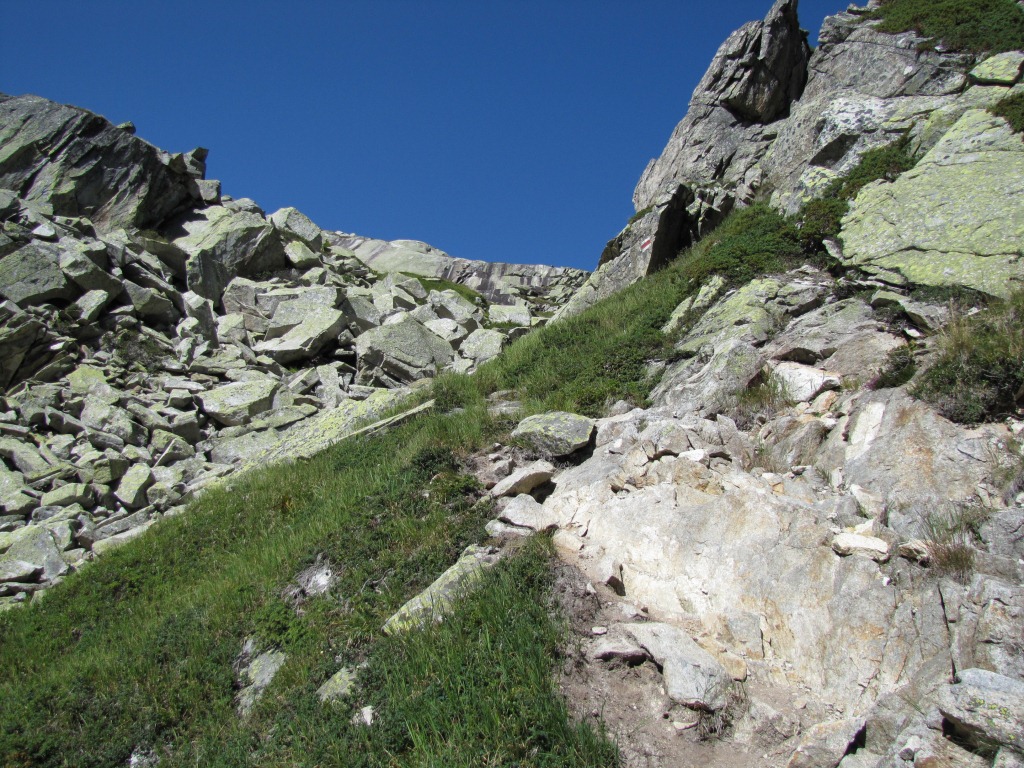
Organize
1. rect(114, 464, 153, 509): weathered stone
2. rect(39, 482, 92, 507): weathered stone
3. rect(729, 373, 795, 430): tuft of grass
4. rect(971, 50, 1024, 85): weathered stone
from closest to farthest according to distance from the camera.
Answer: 1. rect(729, 373, 795, 430): tuft of grass
2. rect(971, 50, 1024, 85): weathered stone
3. rect(39, 482, 92, 507): weathered stone
4. rect(114, 464, 153, 509): weathered stone

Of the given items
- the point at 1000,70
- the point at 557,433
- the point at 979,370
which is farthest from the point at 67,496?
the point at 1000,70

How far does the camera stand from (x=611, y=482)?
7.92 metres

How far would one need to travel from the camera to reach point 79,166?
29.8 meters

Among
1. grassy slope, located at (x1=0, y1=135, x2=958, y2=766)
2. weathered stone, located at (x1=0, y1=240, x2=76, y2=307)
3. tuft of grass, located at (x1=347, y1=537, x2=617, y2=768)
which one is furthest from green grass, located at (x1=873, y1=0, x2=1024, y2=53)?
weathered stone, located at (x1=0, y1=240, x2=76, y2=307)

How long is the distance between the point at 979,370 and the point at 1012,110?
939cm

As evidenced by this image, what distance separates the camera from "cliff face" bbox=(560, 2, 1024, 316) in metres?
10.6

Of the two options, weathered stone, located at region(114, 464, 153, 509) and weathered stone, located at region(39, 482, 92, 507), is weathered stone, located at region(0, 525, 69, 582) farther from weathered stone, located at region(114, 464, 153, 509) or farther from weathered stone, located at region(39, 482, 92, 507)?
weathered stone, located at region(114, 464, 153, 509)

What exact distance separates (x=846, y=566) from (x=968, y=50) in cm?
2053

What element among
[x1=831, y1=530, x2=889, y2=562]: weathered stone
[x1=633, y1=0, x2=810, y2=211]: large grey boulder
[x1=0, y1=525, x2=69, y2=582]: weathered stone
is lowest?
[x1=0, y1=525, x2=69, y2=582]: weathered stone

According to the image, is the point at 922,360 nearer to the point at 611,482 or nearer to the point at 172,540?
the point at 611,482

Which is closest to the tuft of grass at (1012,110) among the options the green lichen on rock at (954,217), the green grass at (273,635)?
the green lichen on rock at (954,217)

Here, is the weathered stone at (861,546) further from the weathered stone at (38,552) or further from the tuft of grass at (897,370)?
the weathered stone at (38,552)

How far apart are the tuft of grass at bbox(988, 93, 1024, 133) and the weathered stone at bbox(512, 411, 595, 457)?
10498 millimetres

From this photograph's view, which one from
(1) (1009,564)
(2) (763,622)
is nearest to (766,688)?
(2) (763,622)
